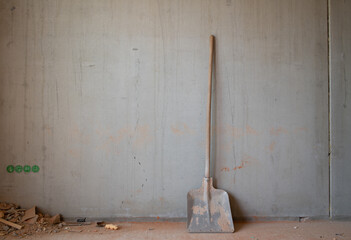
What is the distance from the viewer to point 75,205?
283 centimetres

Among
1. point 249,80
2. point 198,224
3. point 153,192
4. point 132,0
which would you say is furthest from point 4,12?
point 198,224

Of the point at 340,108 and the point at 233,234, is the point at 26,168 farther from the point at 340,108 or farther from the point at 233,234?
the point at 340,108

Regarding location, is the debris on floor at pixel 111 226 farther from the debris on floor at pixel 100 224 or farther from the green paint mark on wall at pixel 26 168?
the green paint mark on wall at pixel 26 168

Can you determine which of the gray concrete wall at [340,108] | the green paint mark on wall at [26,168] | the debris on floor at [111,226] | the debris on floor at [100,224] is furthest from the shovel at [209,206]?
the green paint mark on wall at [26,168]

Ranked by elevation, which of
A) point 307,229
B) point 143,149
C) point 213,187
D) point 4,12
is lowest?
point 307,229

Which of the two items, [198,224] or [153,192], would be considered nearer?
[198,224]

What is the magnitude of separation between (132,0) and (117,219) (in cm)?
228

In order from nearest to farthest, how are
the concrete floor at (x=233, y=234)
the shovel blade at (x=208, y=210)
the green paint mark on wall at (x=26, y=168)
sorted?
the concrete floor at (x=233, y=234)
the shovel blade at (x=208, y=210)
the green paint mark on wall at (x=26, y=168)

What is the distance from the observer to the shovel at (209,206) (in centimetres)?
266

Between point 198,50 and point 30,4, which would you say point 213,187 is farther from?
point 30,4

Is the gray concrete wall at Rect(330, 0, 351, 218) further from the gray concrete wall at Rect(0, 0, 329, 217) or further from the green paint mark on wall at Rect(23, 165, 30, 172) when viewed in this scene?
the green paint mark on wall at Rect(23, 165, 30, 172)

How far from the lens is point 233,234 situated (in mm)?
2604

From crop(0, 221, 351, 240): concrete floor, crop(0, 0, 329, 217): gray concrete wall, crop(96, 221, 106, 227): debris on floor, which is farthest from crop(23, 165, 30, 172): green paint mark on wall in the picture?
crop(96, 221, 106, 227): debris on floor

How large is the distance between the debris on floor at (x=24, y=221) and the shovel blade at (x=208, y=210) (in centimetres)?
130
